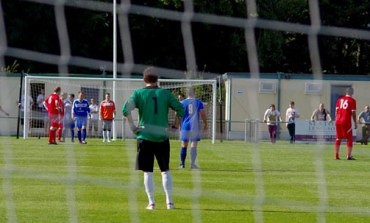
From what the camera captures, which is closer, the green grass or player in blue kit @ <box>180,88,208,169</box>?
the green grass

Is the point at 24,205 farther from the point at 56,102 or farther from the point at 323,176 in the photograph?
the point at 56,102

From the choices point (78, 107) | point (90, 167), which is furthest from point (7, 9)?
point (78, 107)

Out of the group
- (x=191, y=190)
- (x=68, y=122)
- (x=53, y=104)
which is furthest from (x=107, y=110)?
(x=191, y=190)

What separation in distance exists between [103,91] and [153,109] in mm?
20345

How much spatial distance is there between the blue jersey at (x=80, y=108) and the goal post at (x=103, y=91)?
1.67 m

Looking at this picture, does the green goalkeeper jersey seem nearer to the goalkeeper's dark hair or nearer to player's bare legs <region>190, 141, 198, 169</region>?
the goalkeeper's dark hair

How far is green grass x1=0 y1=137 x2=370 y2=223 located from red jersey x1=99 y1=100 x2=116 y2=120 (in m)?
6.15

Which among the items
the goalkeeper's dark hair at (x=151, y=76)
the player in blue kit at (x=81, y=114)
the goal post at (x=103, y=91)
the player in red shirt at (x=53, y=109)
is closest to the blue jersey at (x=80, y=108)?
the player in blue kit at (x=81, y=114)

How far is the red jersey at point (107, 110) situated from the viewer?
1117 inches

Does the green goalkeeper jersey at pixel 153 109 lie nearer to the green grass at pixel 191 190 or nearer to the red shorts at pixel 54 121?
the green grass at pixel 191 190

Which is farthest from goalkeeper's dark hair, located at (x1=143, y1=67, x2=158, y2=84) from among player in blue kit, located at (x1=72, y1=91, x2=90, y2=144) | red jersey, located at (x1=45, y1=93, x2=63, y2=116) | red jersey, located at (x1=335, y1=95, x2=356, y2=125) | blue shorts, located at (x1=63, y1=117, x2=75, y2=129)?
blue shorts, located at (x1=63, y1=117, x2=75, y2=129)

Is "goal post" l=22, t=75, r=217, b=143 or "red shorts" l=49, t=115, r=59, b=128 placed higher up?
"goal post" l=22, t=75, r=217, b=143

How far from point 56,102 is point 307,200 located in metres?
13.8

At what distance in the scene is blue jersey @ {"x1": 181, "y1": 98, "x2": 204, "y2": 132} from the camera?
1745 centimetres
